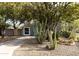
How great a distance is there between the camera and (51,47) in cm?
504

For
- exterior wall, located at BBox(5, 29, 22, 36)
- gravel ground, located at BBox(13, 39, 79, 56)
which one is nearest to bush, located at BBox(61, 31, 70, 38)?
gravel ground, located at BBox(13, 39, 79, 56)

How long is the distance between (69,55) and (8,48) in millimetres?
1105

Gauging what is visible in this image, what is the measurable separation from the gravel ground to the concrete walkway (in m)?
0.07

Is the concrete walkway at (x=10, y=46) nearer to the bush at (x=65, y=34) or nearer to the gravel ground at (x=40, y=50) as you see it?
the gravel ground at (x=40, y=50)

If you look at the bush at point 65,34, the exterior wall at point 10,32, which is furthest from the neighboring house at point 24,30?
the bush at point 65,34

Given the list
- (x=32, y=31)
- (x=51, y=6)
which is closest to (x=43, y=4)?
(x=51, y=6)

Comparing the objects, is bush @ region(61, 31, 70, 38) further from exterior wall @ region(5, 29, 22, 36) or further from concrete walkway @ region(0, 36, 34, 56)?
exterior wall @ region(5, 29, 22, 36)

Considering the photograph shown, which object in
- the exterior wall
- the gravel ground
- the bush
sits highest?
the exterior wall

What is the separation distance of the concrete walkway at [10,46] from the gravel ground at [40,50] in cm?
7

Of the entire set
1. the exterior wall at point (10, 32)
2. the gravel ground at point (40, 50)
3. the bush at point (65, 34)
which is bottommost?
the gravel ground at point (40, 50)

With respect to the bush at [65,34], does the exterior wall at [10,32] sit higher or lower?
higher

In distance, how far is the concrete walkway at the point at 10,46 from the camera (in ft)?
16.3

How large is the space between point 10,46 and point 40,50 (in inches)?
21.6

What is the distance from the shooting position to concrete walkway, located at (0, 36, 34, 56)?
4969 millimetres
